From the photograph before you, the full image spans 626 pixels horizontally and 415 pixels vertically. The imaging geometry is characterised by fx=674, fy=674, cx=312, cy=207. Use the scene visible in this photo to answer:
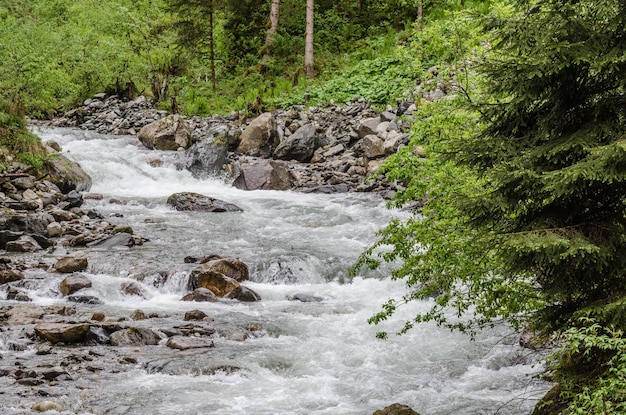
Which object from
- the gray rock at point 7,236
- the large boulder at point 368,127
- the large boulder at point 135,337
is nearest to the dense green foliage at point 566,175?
the large boulder at point 135,337

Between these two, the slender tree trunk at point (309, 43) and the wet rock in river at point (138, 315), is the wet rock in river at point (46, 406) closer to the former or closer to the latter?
the wet rock in river at point (138, 315)

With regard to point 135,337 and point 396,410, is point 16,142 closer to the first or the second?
point 135,337

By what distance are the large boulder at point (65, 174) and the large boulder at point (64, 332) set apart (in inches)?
417

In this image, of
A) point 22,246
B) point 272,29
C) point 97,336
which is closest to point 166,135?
point 272,29

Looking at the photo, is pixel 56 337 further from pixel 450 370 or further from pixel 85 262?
pixel 450 370

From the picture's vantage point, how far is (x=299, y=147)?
2475 cm

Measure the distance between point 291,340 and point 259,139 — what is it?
49.4 ft

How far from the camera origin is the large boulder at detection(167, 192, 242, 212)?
67.5 feet

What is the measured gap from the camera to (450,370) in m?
10.5

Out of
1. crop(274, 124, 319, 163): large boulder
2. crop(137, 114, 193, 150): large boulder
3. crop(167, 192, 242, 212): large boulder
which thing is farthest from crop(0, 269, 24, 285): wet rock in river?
crop(137, 114, 193, 150): large boulder

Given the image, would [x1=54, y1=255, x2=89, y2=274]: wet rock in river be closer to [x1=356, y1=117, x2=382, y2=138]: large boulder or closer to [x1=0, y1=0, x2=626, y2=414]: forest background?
[x1=0, y1=0, x2=626, y2=414]: forest background

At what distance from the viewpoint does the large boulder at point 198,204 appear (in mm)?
20578

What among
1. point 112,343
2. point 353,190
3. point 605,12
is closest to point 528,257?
point 605,12

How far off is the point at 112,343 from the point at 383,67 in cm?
2067
